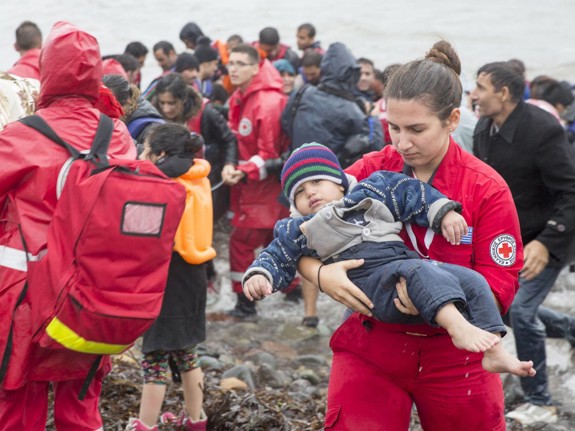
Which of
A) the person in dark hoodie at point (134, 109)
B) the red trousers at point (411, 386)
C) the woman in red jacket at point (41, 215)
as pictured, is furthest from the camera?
the person in dark hoodie at point (134, 109)

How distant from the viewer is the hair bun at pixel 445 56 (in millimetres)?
3707

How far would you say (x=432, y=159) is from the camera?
3504 millimetres

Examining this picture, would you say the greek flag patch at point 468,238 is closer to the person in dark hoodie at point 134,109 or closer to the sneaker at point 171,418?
the sneaker at point 171,418

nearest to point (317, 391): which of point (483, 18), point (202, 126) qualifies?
point (202, 126)

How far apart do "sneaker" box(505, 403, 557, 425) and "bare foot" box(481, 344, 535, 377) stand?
131 inches

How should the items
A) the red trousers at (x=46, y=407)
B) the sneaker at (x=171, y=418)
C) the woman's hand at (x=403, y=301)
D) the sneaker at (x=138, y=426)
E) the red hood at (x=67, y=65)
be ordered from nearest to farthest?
the woman's hand at (x=403, y=301) → the red trousers at (x=46, y=407) → the red hood at (x=67, y=65) → the sneaker at (x=138, y=426) → the sneaker at (x=171, y=418)

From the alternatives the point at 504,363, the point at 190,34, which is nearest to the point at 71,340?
the point at 504,363

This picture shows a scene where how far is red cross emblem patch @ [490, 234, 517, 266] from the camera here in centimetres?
342

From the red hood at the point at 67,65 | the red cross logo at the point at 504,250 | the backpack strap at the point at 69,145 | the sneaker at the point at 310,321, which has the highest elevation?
the red hood at the point at 67,65

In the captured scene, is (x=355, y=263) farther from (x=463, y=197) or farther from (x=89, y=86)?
(x=89, y=86)

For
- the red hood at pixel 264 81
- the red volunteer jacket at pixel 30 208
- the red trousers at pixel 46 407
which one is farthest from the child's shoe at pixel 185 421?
the red hood at pixel 264 81

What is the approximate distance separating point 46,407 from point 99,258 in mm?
896

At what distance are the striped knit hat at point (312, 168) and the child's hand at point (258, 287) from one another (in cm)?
48

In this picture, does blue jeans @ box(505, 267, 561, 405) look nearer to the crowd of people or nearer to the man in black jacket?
the man in black jacket
